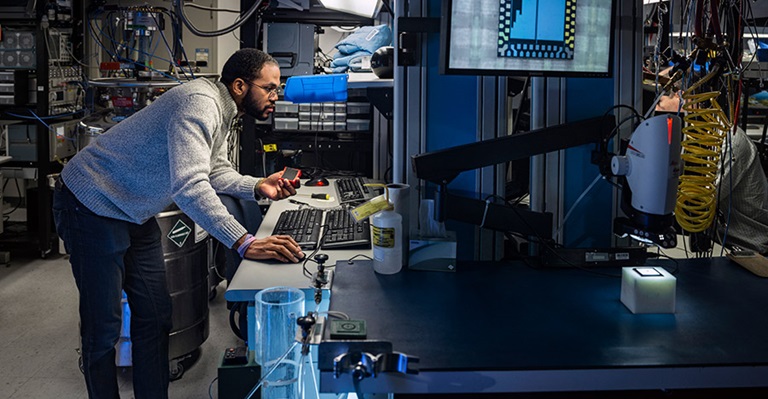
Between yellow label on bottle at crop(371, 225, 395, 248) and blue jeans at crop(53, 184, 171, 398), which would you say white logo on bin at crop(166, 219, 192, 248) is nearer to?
blue jeans at crop(53, 184, 171, 398)

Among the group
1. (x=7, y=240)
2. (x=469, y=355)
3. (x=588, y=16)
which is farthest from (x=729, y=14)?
(x=7, y=240)

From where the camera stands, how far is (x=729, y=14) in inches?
76.6

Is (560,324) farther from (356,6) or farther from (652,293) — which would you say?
(356,6)

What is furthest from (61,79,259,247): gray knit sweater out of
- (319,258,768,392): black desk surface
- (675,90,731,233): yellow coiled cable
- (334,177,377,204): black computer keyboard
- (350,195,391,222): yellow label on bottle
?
(675,90,731,233): yellow coiled cable

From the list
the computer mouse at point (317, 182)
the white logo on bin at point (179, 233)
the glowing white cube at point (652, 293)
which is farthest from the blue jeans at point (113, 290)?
the glowing white cube at point (652, 293)

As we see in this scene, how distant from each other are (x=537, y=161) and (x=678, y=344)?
80 centimetres

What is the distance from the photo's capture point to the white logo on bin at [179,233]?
277 centimetres

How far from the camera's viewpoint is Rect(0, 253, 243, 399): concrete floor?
2.81m

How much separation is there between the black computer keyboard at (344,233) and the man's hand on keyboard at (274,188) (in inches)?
6.8

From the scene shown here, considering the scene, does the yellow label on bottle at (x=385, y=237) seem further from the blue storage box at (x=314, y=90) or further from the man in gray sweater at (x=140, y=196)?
the blue storage box at (x=314, y=90)

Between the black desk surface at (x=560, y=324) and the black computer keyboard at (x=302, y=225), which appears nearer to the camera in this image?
the black desk surface at (x=560, y=324)

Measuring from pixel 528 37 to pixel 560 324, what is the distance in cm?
70

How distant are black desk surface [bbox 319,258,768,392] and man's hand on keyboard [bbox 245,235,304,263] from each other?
252 millimetres

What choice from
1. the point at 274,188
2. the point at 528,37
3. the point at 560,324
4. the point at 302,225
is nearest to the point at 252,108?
the point at 274,188
